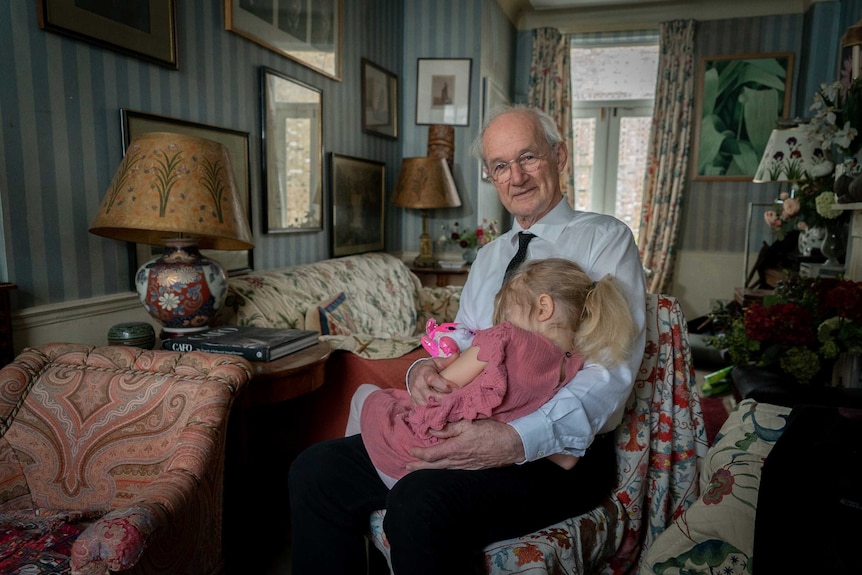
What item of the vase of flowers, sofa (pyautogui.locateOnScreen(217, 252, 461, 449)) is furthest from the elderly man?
the vase of flowers

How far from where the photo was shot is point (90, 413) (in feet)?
4.23

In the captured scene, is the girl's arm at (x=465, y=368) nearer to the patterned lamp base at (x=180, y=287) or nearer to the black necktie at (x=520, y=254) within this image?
the black necktie at (x=520, y=254)

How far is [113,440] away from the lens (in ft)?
4.16

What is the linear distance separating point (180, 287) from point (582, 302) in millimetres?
1150

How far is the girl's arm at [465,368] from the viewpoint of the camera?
45.9 inches

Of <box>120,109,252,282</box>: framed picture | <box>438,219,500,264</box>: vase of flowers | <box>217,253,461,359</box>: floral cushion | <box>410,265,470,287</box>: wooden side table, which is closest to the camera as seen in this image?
<box>120,109,252,282</box>: framed picture

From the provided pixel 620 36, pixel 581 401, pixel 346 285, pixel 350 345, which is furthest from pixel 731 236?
pixel 581 401

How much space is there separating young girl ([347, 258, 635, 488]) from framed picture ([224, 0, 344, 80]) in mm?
1942

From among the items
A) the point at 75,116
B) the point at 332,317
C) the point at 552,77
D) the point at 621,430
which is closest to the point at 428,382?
the point at 621,430

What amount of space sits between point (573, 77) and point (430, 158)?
2.53 meters

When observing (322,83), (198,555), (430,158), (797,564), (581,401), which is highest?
(322,83)

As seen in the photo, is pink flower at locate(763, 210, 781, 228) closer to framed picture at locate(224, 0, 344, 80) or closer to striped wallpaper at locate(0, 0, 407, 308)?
framed picture at locate(224, 0, 344, 80)

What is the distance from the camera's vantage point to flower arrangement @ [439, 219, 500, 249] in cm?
423

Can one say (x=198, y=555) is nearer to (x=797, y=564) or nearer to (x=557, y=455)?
(x=557, y=455)
